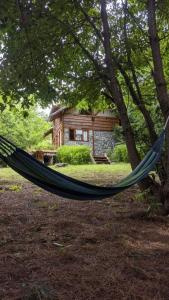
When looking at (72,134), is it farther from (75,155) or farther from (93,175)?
(93,175)

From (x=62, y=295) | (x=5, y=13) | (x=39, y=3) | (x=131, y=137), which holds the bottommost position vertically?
(x=62, y=295)

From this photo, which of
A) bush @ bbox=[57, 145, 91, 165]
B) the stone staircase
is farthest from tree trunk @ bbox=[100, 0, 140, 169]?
the stone staircase

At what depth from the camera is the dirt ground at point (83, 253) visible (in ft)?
7.99

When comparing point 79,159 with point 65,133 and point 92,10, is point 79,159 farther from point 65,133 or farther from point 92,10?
point 92,10

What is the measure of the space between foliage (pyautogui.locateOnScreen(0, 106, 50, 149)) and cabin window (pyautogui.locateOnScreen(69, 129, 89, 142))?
2.91 m

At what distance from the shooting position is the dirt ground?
95.9 inches

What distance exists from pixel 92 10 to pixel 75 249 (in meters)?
4.18

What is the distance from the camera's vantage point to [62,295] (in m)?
2.34

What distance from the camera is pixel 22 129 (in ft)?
85.0

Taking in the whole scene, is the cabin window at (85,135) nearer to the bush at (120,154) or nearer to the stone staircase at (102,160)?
the stone staircase at (102,160)

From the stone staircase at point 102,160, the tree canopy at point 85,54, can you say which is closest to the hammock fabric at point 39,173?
the tree canopy at point 85,54

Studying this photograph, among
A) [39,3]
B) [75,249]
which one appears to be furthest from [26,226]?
[39,3]

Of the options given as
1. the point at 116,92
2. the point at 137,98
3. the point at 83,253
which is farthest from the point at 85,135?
the point at 83,253

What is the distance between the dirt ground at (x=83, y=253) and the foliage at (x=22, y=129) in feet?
66.3
